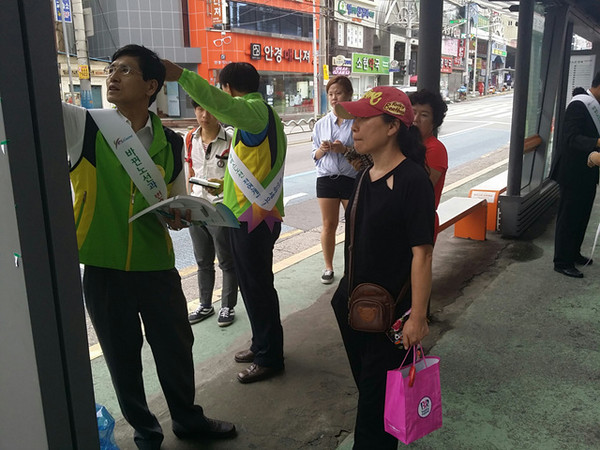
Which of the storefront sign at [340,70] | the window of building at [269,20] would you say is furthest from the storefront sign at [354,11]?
the window of building at [269,20]

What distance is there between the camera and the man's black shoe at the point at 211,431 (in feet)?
8.66

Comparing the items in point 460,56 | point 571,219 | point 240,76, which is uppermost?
point 460,56

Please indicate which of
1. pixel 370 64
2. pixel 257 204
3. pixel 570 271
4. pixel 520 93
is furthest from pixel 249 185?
pixel 370 64

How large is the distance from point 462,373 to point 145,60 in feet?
8.58

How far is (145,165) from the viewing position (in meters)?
2.21

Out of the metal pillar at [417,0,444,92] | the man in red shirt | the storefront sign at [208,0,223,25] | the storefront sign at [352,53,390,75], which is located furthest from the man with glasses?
the storefront sign at [352,53,390,75]

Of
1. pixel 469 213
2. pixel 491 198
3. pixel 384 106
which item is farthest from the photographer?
pixel 491 198

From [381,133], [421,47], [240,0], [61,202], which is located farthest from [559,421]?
[240,0]

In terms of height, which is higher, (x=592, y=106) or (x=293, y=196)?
(x=592, y=106)

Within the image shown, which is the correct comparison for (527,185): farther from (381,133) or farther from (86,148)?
(86,148)

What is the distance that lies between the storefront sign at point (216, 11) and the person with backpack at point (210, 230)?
2549 cm

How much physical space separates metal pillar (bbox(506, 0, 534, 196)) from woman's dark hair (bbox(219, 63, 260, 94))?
13.7 ft

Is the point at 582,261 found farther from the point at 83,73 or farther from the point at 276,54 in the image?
the point at 276,54

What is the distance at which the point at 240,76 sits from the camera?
3045 mm
